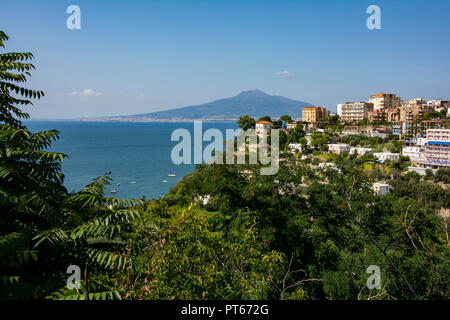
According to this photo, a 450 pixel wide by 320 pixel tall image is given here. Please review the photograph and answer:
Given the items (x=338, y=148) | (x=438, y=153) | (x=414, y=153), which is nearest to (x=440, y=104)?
(x=438, y=153)

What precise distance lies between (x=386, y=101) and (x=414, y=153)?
152 feet

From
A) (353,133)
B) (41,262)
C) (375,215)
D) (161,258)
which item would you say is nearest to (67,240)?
(41,262)

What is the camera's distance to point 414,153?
44.6 m

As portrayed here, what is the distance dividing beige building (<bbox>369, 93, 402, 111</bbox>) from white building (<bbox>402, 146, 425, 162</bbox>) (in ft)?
140

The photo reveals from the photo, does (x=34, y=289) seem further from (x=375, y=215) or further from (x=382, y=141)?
(x=382, y=141)

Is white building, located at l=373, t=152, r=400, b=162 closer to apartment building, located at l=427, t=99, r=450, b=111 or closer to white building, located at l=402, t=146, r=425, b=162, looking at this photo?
white building, located at l=402, t=146, r=425, b=162

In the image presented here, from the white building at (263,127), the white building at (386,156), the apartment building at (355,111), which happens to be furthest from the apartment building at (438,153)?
the apartment building at (355,111)

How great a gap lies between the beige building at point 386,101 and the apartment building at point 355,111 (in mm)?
2199

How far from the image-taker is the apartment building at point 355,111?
83.6 m

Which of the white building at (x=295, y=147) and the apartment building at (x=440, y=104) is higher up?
the apartment building at (x=440, y=104)

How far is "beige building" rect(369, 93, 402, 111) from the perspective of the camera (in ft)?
278

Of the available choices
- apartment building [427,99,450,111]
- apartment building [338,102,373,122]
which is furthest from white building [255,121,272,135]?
apartment building [427,99,450,111]

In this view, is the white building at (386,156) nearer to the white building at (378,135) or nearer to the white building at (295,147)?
the white building at (295,147)
